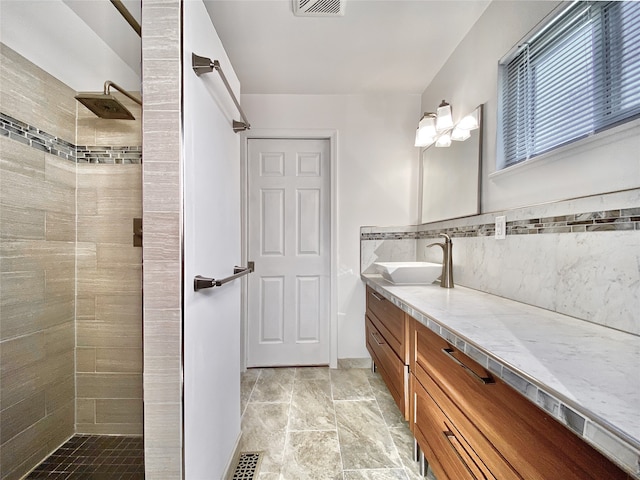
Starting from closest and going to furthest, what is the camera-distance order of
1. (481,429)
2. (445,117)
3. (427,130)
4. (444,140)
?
1. (481,429)
2. (445,117)
3. (444,140)
4. (427,130)

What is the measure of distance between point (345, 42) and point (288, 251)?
66.6 inches

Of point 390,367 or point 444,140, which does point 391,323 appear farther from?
point 444,140

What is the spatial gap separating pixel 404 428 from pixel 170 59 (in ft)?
7.02

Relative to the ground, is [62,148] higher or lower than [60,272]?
higher

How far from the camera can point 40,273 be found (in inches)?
45.8

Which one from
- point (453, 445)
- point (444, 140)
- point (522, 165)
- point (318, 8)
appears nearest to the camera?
point (453, 445)

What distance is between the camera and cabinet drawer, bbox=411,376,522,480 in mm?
784

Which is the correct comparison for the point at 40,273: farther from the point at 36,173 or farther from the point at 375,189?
the point at 375,189

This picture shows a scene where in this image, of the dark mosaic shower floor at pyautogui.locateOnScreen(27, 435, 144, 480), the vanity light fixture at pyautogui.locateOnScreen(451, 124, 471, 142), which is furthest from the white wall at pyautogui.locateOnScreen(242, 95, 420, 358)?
the dark mosaic shower floor at pyautogui.locateOnScreen(27, 435, 144, 480)

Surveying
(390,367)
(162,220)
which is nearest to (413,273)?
(390,367)

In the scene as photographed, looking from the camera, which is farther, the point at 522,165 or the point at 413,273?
the point at 413,273

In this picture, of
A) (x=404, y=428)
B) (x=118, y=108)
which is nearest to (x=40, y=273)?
(x=118, y=108)

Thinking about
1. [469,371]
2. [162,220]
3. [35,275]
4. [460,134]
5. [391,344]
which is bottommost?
[391,344]

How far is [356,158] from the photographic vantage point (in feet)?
8.75
